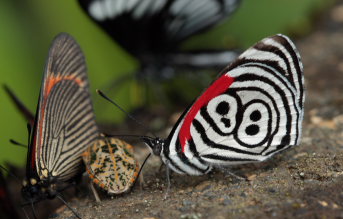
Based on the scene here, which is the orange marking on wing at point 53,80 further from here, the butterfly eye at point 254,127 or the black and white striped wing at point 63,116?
the butterfly eye at point 254,127

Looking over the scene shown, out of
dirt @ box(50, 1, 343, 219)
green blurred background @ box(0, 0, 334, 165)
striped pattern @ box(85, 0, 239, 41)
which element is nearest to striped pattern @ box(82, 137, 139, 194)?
dirt @ box(50, 1, 343, 219)

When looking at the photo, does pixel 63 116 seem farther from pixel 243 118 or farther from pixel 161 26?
pixel 161 26

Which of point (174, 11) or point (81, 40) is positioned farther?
point (81, 40)

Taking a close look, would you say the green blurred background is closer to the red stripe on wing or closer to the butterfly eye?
the red stripe on wing

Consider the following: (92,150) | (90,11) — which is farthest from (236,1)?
(92,150)

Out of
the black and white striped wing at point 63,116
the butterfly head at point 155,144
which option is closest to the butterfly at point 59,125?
the black and white striped wing at point 63,116

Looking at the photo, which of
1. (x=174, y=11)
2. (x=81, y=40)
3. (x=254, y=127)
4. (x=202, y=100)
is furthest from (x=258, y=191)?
(x=81, y=40)
